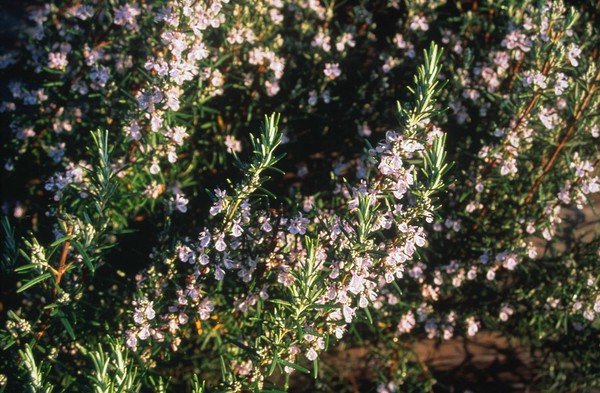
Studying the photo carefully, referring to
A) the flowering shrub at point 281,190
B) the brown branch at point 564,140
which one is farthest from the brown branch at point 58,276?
the brown branch at point 564,140

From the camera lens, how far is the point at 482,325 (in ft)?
13.1

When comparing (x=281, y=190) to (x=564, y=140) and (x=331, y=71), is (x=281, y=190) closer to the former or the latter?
(x=331, y=71)

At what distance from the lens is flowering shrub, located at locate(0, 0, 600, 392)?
245cm

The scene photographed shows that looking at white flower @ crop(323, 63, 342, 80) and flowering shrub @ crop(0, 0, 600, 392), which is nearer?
flowering shrub @ crop(0, 0, 600, 392)

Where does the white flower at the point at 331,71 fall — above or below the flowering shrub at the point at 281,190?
above

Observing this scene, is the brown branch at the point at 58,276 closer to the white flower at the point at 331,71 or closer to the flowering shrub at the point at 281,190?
the flowering shrub at the point at 281,190

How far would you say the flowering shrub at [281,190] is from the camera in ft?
8.04

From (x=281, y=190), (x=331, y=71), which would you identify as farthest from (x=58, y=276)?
(x=331, y=71)

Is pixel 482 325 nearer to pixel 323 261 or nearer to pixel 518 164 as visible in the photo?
pixel 518 164

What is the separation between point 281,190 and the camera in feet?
13.2

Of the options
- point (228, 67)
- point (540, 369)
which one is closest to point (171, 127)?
point (228, 67)

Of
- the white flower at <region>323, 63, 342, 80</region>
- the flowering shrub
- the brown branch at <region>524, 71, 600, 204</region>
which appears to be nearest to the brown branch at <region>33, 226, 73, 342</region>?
the flowering shrub

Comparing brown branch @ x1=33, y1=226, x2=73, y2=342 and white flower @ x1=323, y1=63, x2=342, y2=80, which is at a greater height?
white flower @ x1=323, y1=63, x2=342, y2=80

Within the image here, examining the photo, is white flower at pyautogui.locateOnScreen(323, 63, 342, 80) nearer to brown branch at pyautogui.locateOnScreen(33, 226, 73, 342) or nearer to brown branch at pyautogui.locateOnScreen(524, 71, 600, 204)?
brown branch at pyautogui.locateOnScreen(524, 71, 600, 204)
